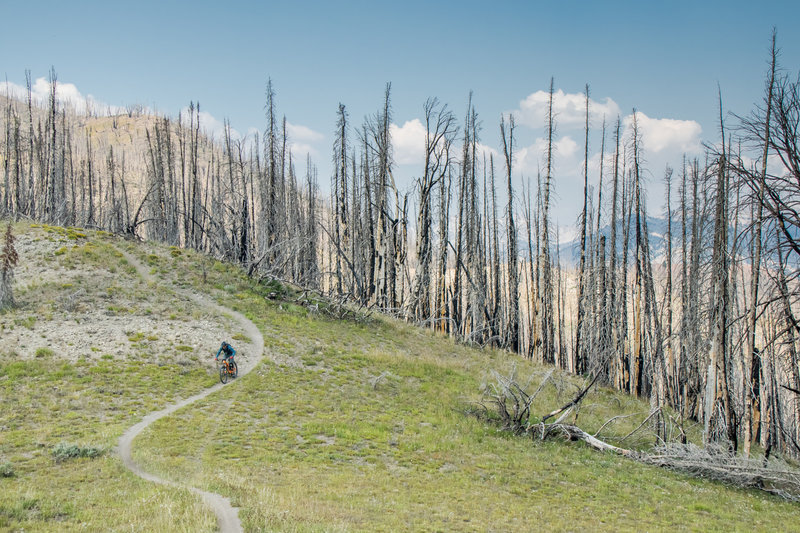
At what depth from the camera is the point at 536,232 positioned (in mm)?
34188

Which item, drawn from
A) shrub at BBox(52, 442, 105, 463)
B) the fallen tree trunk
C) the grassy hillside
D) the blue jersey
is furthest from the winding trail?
the fallen tree trunk

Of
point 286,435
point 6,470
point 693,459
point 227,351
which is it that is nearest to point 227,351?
point 227,351

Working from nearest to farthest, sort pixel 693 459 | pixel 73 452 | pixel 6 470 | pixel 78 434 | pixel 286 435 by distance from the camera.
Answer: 1. pixel 6 470
2. pixel 73 452
3. pixel 78 434
4. pixel 286 435
5. pixel 693 459

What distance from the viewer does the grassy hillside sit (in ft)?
26.1

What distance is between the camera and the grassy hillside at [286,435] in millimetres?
7965

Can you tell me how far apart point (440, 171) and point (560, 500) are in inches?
865

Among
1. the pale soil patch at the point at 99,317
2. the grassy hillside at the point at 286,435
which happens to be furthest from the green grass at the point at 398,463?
the pale soil patch at the point at 99,317

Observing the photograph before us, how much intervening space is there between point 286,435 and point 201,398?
13.5 feet

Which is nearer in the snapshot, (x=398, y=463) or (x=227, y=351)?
(x=398, y=463)

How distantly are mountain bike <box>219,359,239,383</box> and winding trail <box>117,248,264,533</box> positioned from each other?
0.93ft

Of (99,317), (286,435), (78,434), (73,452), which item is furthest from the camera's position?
(99,317)

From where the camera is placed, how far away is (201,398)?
15047 millimetres

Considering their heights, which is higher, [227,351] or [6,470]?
[227,351]

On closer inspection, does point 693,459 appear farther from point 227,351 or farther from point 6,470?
point 6,470
